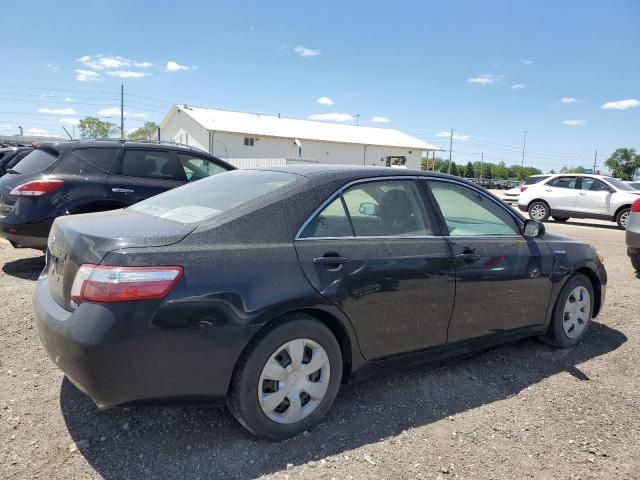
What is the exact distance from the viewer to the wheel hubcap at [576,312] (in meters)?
4.39

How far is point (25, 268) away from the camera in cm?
638

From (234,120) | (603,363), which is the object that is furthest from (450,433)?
(234,120)

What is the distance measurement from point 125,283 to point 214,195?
Answer: 3.50 feet

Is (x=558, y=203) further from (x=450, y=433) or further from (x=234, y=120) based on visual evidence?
(x=234, y=120)

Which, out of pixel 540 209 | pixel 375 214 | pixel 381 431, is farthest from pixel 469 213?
pixel 540 209

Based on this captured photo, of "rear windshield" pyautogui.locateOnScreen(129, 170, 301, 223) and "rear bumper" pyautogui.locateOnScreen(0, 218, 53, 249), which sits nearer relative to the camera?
"rear windshield" pyautogui.locateOnScreen(129, 170, 301, 223)

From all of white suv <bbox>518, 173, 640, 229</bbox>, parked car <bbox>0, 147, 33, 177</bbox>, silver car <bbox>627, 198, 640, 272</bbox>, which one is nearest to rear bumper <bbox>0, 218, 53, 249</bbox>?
silver car <bbox>627, 198, 640, 272</bbox>

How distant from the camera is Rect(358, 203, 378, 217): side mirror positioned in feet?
10.7

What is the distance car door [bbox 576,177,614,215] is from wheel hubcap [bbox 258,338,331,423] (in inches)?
588

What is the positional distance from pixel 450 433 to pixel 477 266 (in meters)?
1.17

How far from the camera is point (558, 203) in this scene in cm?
1591

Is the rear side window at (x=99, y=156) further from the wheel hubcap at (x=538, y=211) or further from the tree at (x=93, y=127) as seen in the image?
the tree at (x=93, y=127)

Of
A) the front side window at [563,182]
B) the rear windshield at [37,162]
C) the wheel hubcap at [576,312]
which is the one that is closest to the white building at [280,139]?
Result: the front side window at [563,182]

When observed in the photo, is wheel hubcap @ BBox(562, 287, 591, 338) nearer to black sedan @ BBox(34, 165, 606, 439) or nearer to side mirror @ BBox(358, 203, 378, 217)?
black sedan @ BBox(34, 165, 606, 439)
